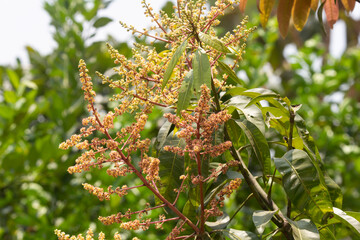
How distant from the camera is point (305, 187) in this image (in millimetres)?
838

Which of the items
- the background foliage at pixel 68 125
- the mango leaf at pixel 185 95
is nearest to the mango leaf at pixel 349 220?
the mango leaf at pixel 185 95

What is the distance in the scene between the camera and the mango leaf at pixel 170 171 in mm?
940

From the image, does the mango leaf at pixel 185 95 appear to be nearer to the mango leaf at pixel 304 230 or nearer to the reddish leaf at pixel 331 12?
the mango leaf at pixel 304 230

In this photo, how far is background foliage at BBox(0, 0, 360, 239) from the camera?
3102 mm

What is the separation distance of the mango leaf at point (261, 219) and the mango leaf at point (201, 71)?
0.26m

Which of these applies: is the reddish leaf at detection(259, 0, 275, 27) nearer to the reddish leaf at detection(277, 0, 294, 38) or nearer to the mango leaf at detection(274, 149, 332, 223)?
the reddish leaf at detection(277, 0, 294, 38)

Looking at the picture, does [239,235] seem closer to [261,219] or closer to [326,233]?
[261,219]

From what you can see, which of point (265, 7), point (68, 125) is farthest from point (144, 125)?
point (68, 125)

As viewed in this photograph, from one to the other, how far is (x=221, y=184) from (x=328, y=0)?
2.47 ft

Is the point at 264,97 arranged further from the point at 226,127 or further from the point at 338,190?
the point at 338,190

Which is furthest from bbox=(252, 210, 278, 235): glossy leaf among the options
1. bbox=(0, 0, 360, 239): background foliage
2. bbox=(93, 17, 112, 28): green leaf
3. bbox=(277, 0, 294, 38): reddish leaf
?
bbox=(93, 17, 112, 28): green leaf

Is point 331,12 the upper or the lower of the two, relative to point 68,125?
upper

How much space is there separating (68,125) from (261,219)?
271 centimetres

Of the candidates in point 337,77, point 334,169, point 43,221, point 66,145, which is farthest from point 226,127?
point 337,77
